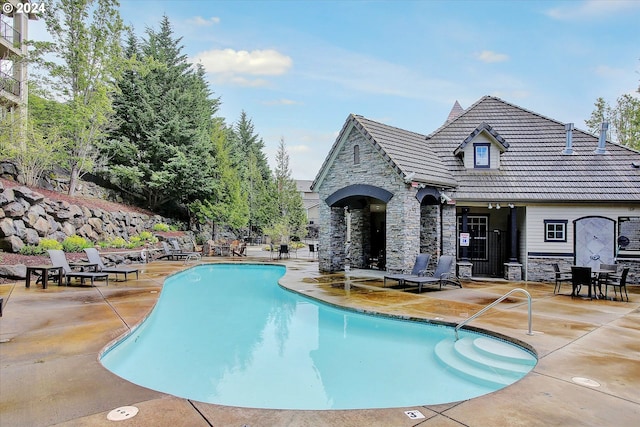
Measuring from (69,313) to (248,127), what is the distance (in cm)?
3951

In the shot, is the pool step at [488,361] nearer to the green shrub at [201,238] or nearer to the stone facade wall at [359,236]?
the stone facade wall at [359,236]

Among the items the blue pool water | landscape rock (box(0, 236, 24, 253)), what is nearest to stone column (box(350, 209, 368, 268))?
the blue pool water

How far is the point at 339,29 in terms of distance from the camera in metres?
16.8

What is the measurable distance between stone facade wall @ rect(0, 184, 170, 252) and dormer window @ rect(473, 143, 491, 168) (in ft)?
52.9

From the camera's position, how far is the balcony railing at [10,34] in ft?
63.5

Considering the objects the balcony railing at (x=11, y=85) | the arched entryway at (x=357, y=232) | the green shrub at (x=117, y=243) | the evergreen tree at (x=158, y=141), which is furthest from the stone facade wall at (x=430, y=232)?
the balcony railing at (x=11, y=85)

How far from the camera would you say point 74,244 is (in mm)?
13758

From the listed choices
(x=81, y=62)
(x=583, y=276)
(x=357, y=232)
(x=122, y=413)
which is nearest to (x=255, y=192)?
(x=81, y=62)

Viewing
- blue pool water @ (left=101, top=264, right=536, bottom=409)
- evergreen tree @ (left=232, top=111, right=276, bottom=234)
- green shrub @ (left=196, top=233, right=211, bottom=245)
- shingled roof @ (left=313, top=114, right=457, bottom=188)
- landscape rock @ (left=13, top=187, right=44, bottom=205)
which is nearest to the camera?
blue pool water @ (left=101, top=264, right=536, bottom=409)

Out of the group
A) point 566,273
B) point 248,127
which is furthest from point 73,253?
point 248,127

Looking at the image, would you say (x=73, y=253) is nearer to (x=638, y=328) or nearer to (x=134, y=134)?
(x=134, y=134)

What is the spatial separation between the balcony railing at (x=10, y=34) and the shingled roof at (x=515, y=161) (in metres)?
18.3

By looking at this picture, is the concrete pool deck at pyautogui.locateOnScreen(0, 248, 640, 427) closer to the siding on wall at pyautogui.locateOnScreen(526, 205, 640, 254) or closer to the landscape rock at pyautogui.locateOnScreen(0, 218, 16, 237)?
the landscape rock at pyautogui.locateOnScreen(0, 218, 16, 237)

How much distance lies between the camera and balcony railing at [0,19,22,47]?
762 inches
